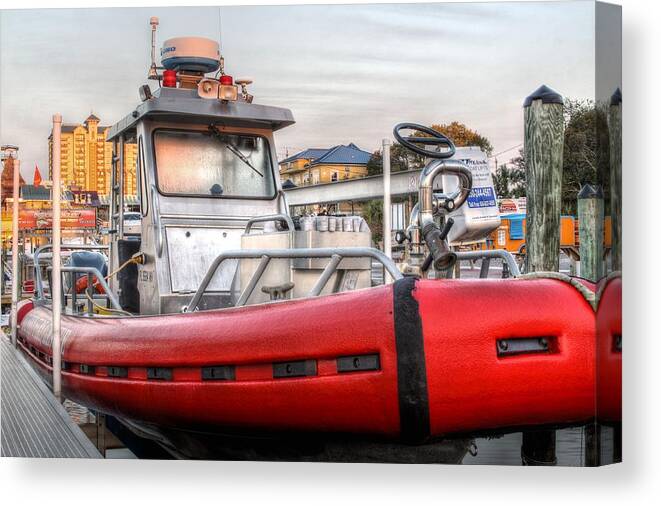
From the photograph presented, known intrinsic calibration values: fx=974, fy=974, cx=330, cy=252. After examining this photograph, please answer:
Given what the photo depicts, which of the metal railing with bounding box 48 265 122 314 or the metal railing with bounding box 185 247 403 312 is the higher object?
the metal railing with bounding box 185 247 403 312

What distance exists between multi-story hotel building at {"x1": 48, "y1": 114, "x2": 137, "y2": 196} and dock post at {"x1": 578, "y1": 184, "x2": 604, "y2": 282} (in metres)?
2.42

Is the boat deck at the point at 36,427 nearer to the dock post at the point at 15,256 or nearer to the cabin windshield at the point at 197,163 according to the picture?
the dock post at the point at 15,256

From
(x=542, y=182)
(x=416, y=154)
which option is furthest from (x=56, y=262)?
(x=542, y=182)

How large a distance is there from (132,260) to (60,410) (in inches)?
36.2

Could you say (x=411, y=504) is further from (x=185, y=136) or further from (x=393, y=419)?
(x=185, y=136)

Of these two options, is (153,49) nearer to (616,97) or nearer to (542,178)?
(542,178)

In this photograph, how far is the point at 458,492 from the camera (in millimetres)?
3957

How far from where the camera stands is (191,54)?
4988 mm

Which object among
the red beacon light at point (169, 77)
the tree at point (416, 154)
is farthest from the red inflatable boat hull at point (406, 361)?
the red beacon light at point (169, 77)

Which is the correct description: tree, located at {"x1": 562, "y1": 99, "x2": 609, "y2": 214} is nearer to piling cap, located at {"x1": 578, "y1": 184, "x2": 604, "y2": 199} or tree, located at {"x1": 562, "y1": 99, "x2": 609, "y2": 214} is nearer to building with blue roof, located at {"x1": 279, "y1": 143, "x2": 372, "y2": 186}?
piling cap, located at {"x1": 578, "y1": 184, "x2": 604, "y2": 199}

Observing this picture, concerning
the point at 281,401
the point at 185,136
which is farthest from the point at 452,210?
the point at 185,136

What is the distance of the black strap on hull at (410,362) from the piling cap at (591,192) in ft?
3.35

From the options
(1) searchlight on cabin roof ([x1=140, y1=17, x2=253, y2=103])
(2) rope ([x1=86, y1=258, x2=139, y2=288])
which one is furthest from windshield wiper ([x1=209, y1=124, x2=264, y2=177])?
(2) rope ([x1=86, y1=258, x2=139, y2=288])

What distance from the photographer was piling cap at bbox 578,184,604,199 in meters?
3.90
